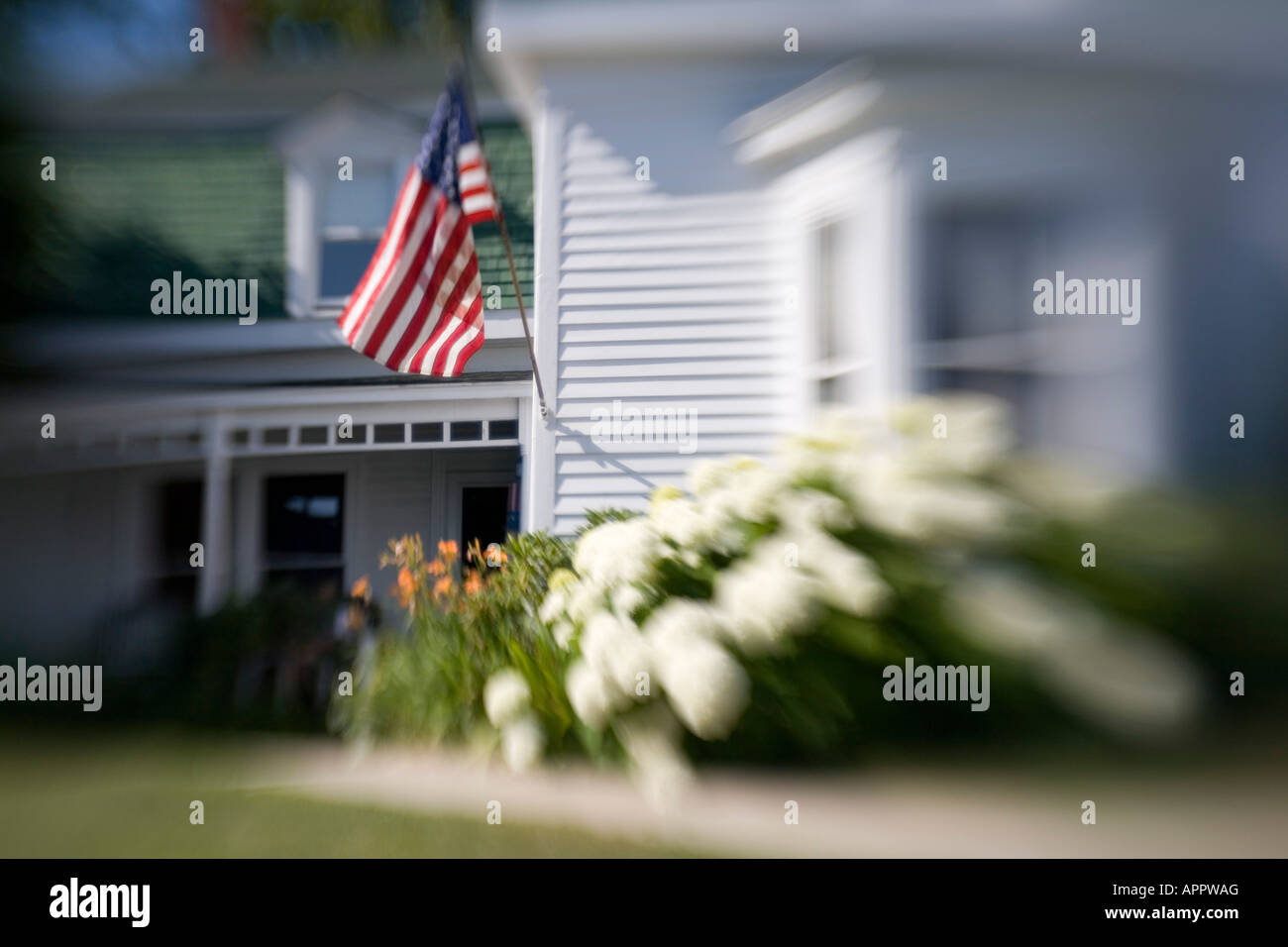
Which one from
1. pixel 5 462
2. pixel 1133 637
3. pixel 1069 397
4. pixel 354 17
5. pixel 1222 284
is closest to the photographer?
pixel 1133 637

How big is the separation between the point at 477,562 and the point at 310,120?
12.4ft

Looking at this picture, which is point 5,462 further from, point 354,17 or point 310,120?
point 354,17

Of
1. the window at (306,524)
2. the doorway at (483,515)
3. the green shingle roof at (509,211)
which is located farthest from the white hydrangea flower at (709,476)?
the window at (306,524)

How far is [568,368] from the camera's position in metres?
4.08

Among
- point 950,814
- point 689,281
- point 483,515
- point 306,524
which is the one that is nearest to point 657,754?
point 950,814

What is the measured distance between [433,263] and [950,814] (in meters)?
2.69

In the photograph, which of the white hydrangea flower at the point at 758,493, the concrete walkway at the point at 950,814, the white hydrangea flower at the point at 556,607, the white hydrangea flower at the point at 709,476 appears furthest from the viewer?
the white hydrangea flower at the point at 709,476

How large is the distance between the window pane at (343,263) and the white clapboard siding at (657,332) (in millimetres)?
2160

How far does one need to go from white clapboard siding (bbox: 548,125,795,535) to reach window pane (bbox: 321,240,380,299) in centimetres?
216

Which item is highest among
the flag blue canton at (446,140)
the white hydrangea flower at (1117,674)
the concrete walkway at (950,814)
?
the flag blue canton at (446,140)

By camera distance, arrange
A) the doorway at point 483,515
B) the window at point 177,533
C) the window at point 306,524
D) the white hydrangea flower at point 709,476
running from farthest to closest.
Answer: the window at point 306,524 → the window at point 177,533 → the doorway at point 483,515 → the white hydrangea flower at point 709,476

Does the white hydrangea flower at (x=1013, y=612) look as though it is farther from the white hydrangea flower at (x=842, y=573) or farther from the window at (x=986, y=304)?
the window at (x=986, y=304)

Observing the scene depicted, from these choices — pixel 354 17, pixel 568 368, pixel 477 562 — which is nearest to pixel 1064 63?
pixel 568 368

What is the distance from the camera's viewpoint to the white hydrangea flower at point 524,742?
2.17 meters
